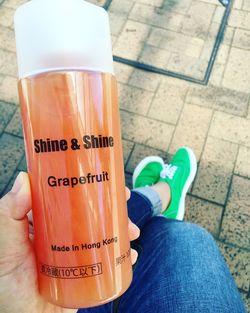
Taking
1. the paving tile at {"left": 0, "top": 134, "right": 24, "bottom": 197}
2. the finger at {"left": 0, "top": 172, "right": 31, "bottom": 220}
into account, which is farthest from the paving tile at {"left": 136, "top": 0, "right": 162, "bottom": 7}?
the finger at {"left": 0, "top": 172, "right": 31, "bottom": 220}

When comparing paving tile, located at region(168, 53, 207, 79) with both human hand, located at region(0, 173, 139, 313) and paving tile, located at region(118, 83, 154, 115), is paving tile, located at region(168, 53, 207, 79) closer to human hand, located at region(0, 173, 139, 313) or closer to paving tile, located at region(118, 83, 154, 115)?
paving tile, located at region(118, 83, 154, 115)

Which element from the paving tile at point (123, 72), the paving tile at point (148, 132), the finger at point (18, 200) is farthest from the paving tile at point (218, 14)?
the finger at point (18, 200)

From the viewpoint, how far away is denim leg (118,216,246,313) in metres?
1.20

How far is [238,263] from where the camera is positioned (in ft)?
5.70

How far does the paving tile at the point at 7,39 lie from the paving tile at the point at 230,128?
1273 mm

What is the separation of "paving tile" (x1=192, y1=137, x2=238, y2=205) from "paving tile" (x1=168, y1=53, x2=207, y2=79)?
1.41ft

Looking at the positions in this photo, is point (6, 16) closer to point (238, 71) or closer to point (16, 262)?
point (238, 71)

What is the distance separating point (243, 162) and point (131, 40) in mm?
1009

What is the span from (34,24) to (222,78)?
1.60m

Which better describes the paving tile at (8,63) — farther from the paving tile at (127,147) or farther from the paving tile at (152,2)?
the paving tile at (152,2)

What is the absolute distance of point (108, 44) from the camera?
86cm

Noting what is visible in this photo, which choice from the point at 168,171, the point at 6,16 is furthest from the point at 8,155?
the point at 6,16

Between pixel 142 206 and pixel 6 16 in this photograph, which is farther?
pixel 6 16

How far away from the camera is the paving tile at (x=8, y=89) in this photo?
2064 millimetres
